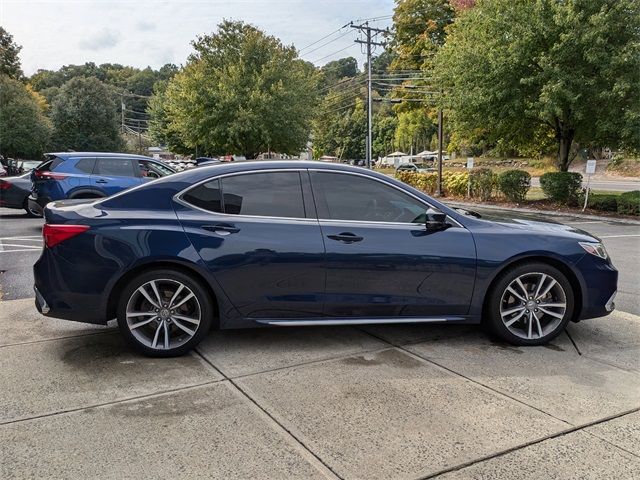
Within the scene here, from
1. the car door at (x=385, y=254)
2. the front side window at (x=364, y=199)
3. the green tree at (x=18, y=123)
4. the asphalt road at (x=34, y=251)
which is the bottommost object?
the asphalt road at (x=34, y=251)

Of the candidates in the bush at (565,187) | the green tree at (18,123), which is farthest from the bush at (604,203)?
the green tree at (18,123)

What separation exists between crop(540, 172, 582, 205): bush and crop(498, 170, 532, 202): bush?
4.19ft

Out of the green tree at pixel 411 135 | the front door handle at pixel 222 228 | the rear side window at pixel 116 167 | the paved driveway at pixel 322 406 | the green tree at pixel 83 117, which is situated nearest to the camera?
the paved driveway at pixel 322 406

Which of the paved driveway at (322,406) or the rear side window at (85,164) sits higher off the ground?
the rear side window at (85,164)

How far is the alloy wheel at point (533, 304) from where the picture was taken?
14.2 ft

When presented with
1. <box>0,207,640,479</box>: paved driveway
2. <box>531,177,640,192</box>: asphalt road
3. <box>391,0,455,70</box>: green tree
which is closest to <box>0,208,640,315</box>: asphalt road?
<box>0,207,640,479</box>: paved driveway

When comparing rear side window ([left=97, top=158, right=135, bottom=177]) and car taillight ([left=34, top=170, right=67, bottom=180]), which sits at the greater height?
rear side window ([left=97, top=158, right=135, bottom=177])

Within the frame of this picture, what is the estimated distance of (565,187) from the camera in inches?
736

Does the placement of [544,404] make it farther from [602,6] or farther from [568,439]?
[602,6]

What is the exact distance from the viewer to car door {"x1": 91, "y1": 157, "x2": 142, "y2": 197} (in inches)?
449

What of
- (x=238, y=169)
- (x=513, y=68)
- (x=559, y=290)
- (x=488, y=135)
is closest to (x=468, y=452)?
(x=559, y=290)

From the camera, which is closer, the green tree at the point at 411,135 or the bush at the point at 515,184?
the bush at the point at 515,184

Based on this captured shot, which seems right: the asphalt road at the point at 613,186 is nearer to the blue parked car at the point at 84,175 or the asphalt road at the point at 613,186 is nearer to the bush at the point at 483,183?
the bush at the point at 483,183

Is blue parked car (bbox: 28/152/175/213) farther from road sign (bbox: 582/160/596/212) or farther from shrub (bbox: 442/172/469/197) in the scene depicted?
shrub (bbox: 442/172/469/197)
